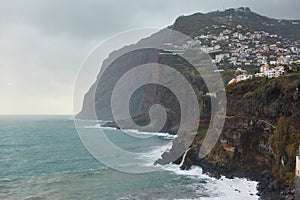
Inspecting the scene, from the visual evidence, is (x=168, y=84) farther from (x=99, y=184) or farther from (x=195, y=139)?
(x=99, y=184)

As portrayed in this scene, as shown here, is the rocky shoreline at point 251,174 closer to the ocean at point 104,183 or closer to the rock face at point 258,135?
the rock face at point 258,135

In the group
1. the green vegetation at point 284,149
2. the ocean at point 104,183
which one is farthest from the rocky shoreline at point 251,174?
the green vegetation at point 284,149

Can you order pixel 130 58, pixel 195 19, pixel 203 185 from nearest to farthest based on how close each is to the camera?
pixel 203 185
pixel 195 19
pixel 130 58

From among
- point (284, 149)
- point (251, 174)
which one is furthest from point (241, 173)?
point (284, 149)

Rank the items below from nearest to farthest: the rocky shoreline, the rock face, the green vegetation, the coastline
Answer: the rocky shoreline < the coastline < the green vegetation < the rock face

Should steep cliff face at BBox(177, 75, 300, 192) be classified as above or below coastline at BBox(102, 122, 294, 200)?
above

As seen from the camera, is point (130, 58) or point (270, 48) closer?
point (270, 48)

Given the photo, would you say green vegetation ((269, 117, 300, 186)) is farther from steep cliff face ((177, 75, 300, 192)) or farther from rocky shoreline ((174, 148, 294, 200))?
rocky shoreline ((174, 148, 294, 200))

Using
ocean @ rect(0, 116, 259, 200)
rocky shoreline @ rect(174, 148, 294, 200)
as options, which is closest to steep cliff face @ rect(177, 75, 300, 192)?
rocky shoreline @ rect(174, 148, 294, 200)

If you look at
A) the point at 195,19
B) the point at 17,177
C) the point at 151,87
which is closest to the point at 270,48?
the point at 151,87
